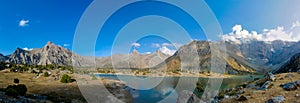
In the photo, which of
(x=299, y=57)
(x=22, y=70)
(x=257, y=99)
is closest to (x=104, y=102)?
(x=257, y=99)

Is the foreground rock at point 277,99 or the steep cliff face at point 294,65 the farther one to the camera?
the steep cliff face at point 294,65

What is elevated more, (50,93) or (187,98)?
(50,93)

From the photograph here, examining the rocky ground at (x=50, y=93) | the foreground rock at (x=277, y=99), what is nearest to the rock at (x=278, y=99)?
the foreground rock at (x=277, y=99)

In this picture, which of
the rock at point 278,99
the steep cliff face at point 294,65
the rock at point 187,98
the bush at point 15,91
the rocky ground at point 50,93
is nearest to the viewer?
the rock at point 278,99

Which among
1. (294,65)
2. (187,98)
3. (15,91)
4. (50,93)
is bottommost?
(187,98)

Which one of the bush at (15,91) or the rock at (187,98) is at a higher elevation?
the bush at (15,91)

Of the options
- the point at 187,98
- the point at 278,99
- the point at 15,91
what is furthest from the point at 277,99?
the point at 15,91

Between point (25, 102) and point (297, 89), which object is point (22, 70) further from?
point (297, 89)

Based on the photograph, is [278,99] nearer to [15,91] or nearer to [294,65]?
[15,91]

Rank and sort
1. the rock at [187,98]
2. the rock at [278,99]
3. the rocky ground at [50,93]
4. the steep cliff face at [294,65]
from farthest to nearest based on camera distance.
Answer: the steep cliff face at [294,65] → the rock at [187,98] → the rocky ground at [50,93] → the rock at [278,99]

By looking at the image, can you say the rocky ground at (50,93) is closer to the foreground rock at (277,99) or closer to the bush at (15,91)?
the bush at (15,91)

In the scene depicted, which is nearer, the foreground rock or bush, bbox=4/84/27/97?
the foreground rock

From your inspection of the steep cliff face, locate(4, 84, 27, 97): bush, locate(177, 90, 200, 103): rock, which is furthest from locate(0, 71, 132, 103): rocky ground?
the steep cliff face

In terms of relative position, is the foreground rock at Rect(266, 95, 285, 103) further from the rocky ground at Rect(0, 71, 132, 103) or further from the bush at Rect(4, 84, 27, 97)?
the bush at Rect(4, 84, 27, 97)
